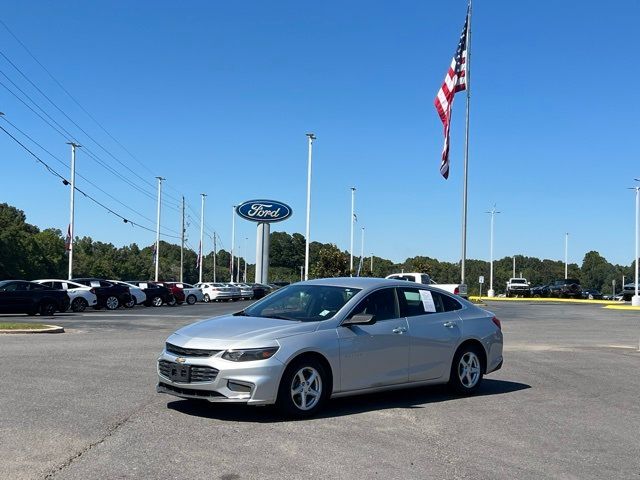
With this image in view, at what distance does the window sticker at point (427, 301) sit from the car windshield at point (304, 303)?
3.89ft

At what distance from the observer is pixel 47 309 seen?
95.6 ft

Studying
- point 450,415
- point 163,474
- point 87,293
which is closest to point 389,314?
point 450,415

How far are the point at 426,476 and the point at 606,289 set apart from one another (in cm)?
15690

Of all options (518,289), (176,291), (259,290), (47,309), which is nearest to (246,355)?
(47,309)

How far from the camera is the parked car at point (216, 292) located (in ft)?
183

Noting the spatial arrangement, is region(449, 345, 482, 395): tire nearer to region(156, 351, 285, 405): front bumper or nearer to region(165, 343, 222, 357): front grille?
region(156, 351, 285, 405): front bumper

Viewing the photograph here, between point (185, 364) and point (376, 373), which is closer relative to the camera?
point (185, 364)

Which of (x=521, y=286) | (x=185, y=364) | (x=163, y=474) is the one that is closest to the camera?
(x=163, y=474)

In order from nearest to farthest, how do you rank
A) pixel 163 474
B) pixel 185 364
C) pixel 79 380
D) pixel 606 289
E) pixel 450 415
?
pixel 163 474
pixel 185 364
pixel 450 415
pixel 79 380
pixel 606 289

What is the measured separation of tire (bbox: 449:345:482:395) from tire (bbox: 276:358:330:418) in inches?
93.5

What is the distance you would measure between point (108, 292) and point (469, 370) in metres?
28.3

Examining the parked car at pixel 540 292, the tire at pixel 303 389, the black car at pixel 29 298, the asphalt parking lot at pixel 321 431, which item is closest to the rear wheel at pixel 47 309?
the black car at pixel 29 298

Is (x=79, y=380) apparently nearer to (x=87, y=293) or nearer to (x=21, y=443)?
(x=21, y=443)

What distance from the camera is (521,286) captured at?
2741 inches
